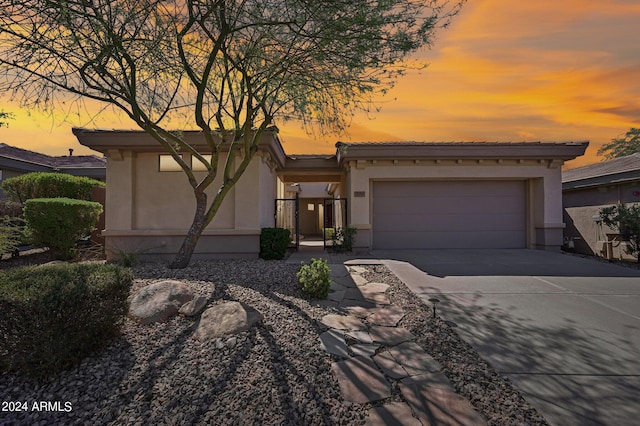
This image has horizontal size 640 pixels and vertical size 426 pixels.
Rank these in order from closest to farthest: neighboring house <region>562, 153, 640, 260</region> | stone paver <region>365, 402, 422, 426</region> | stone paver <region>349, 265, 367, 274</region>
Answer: stone paver <region>365, 402, 422, 426</region>, stone paver <region>349, 265, 367, 274</region>, neighboring house <region>562, 153, 640, 260</region>

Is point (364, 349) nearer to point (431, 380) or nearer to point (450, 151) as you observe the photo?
point (431, 380)

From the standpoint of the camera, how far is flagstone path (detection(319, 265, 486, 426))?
2.07m

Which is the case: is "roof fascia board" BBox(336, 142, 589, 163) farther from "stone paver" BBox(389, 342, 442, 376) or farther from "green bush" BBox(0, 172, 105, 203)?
"green bush" BBox(0, 172, 105, 203)

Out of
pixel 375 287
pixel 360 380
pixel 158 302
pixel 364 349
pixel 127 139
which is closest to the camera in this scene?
pixel 360 380

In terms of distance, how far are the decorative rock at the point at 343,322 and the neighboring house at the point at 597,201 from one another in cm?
987

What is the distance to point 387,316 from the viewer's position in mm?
3941

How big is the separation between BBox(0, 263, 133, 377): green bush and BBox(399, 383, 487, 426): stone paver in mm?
2817

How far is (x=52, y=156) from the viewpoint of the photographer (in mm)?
18500

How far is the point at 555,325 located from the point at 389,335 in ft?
7.10

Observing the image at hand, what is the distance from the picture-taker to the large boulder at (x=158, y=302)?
3357 mm


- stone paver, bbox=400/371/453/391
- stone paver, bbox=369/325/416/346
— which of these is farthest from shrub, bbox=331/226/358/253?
stone paver, bbox=400/371/453/391

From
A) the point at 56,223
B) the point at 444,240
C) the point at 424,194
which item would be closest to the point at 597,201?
the point at 444,240

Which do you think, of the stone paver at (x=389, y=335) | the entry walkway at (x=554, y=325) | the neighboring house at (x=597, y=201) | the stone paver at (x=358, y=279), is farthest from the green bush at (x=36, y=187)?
the neighboring house at (x=597, y=201)

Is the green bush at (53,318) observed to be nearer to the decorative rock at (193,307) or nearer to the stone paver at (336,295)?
the decorative rock at (193,307)
